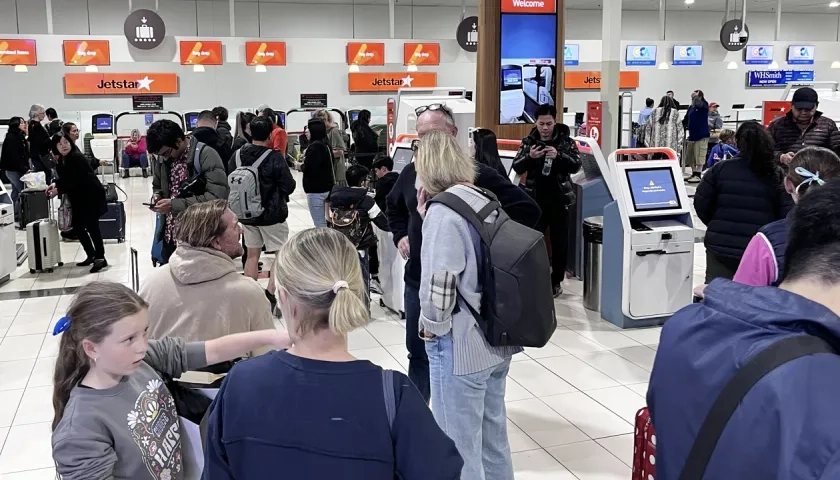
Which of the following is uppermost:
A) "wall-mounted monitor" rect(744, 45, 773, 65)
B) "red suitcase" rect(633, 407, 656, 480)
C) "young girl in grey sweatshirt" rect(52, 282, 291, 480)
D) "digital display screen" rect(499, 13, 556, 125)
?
"wall-mounted monitor" rect(744, 45, 773, 65)

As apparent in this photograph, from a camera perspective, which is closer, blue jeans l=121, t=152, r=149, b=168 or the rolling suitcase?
the rolling suitcase

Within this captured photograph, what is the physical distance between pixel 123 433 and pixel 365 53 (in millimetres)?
17473

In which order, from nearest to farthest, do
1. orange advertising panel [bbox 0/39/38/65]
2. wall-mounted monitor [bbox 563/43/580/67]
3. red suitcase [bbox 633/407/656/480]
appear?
red suitcase [bbox 633/407/656/480], orange advertising panel [bbox 0/39/38/65], wall-mounted monitor [bbox 563/43/580/67]

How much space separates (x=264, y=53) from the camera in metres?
18.0

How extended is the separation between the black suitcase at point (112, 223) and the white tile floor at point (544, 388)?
2.80 metres

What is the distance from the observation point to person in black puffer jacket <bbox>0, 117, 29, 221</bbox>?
33.8ft

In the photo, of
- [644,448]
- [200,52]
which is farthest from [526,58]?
[200,52]

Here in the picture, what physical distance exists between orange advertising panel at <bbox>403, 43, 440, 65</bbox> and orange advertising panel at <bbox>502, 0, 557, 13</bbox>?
35.7 feet

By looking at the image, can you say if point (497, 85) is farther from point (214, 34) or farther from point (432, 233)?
point (214, 34)

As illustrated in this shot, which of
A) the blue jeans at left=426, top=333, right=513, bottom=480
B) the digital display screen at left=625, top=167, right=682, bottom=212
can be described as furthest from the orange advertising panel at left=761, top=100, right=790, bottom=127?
the blue jeans at left=426, top=333, right=513, bottom=480

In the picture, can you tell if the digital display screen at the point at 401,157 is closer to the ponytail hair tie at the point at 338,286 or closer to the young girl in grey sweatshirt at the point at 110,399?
the young girl in grey sweatshirt at the point at 110,399

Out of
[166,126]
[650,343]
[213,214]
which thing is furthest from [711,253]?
[166,126]

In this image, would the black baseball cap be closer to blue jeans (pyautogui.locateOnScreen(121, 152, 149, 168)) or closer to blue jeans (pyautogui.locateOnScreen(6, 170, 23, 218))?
blue jeans (pyautogui.locateOnScreen(6, 170, 23, 218))

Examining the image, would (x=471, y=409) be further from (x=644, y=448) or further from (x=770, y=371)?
(x=770, y=371)
